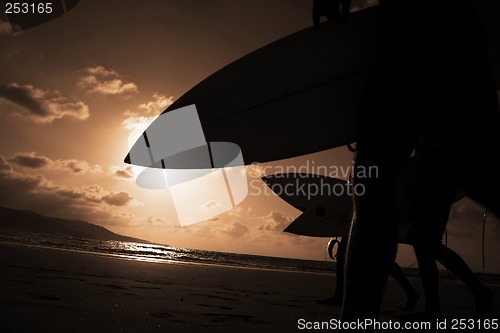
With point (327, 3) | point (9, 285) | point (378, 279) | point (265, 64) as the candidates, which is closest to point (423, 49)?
point (327, 3)

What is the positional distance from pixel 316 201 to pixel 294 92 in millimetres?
3073

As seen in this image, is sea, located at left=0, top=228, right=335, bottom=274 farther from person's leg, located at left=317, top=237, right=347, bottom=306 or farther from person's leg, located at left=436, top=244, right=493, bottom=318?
person's leg, located at left=436, top=244, right=493, bottom=318

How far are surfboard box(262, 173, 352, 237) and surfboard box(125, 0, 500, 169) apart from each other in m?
1.88

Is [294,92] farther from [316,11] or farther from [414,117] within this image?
[414,117]

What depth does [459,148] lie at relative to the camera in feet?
4.66

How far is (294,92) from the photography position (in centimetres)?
243

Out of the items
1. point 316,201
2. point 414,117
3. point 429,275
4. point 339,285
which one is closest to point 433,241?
point 429,275

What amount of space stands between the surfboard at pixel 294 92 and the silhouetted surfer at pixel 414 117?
0.83m

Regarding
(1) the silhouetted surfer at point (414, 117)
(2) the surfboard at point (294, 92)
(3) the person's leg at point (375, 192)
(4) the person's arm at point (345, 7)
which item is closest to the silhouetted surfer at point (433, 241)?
(2) the surfboard at point (294, 92)

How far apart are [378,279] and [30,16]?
4094mm

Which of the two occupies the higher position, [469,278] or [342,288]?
[469,278]

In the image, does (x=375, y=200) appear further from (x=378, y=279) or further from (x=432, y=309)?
(x=432, y=309)

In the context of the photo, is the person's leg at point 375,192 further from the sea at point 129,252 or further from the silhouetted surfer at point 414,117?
the sea at point 129,252

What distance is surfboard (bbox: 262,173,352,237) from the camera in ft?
15.3
